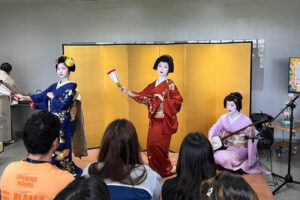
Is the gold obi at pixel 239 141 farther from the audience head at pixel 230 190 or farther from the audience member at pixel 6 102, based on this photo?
the audience member at pixel 6 102

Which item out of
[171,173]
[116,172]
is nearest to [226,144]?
[171,173]

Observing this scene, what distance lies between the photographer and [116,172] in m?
1.81

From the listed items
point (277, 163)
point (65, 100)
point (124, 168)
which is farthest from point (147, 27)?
point (124, 168)

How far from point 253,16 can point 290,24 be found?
0.70 metres

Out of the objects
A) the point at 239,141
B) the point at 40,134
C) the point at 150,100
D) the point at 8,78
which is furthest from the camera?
the point at 8,78

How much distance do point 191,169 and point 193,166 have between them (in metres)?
0.02

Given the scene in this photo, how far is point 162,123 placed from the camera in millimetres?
3941

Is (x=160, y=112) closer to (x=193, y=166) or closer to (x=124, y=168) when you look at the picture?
(x=193, y=166)

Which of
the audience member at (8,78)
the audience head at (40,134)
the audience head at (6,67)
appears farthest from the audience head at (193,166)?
the audience head at (6,67)

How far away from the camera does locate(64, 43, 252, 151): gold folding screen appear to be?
201 inches

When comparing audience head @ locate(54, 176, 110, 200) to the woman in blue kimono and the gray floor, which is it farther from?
the gray floor

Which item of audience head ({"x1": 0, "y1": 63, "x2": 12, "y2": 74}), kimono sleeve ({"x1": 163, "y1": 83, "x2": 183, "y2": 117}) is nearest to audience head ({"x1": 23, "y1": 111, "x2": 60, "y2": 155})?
kimono sleeve ({"x1": 163, "y1": 83, "x2": 183, "y2": 117})

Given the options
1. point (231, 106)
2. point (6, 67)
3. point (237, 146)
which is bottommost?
point (237, 146)

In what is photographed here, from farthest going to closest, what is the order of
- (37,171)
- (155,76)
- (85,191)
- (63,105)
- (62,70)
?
(155,76) < (62,70) < (63,105) < (37,171) < (85,191)
